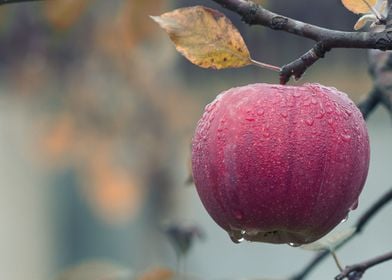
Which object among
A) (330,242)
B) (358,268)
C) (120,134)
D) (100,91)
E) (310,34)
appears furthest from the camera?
(120,134)

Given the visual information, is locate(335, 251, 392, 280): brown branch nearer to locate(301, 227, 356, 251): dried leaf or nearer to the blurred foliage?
locate(301, 227, 356, 251): dried leaf

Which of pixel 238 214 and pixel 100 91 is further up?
pixel 238 214

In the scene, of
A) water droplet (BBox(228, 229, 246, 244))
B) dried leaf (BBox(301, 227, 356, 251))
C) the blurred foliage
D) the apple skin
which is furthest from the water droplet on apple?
the blurred foliage

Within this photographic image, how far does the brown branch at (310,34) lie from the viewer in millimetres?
720

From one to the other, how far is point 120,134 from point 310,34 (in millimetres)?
2370

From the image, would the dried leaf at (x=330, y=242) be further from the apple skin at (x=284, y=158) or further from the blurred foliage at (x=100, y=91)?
the blurred foliage at (x=100, y=91)

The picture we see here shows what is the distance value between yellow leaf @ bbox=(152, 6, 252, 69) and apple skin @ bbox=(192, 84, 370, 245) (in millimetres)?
28

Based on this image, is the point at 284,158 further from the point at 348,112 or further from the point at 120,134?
the point at 120,134

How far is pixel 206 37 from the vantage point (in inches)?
32.1

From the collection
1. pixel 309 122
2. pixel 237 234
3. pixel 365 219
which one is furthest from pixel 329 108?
pixel 365 219

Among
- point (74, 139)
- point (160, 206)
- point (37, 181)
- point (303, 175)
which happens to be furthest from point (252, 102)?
point (37, 181)

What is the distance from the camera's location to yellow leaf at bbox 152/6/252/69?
814mm

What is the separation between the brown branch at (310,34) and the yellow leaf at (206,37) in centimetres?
3

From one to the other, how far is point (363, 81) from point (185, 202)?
Answer: 4.31ft
